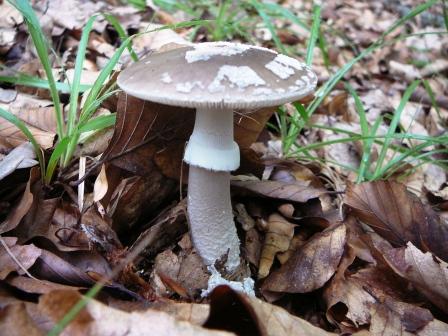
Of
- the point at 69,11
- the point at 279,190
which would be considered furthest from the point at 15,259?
the point at 69,11

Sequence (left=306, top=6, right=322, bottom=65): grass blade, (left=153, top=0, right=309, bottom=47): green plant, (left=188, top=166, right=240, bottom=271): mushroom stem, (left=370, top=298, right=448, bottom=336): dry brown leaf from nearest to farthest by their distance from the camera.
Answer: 1. (left=370, top=298, right=448, bottom=336): dry brown leaf
2. (left=188, top=166, right=240, bottom=271): mushroom stem
3. (left=306, top=6, right=322, bottom=65): grass blade
4. (left=153, top=0, right=309, bottom=47): green plant

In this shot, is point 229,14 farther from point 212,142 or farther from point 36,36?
point 212,142

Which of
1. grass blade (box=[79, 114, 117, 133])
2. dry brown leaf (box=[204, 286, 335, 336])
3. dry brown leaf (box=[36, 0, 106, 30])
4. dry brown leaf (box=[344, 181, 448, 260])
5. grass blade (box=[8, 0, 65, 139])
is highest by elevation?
grass blade (box=[8, 0, 65, 139])

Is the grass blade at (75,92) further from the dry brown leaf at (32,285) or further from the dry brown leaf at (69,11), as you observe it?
the dry brown leaf at (69,11)

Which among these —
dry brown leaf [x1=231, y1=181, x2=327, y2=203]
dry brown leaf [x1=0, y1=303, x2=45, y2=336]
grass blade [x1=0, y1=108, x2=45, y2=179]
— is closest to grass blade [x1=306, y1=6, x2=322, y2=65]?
dry brown leaf [x1=231, y1=181, x2=327, y2=203]

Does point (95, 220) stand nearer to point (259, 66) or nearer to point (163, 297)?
point (163, 297)

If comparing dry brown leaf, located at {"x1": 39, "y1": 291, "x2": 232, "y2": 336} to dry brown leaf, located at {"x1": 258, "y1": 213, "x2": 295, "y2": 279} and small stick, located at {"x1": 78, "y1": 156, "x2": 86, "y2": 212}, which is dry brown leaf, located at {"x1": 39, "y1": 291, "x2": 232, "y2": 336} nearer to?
small stick, located at {"x1": 78, "y1": 156, "x2": 86, "y2": 212}
